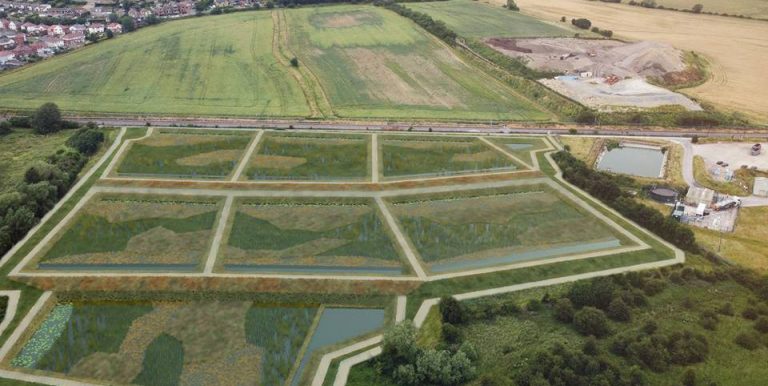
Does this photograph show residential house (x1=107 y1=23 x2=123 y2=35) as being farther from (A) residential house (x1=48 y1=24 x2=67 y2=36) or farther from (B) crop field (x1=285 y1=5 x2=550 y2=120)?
(B) crop field (x1=285 y1=5 x2=550 y2=120)

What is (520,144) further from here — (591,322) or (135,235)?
(135,235)

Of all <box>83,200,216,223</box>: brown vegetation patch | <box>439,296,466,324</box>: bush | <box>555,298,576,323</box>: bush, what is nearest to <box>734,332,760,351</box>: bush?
<box>555,298,576,323</box>: bush

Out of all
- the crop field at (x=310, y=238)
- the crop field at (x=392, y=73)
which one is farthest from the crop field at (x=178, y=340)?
the crop field at (x=392, y=73)

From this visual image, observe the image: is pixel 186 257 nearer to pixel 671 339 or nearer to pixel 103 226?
pixel 103 226

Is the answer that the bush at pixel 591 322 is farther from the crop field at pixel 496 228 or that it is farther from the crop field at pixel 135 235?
the crop field at pixel 135 235

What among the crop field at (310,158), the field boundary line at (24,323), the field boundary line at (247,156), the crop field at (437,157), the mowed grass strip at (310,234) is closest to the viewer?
the field boundary line at (24,323)

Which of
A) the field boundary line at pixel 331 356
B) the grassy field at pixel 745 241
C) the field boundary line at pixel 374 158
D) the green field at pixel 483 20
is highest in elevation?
the green field at pixel 483 20

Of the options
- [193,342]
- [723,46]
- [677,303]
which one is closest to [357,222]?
[193,342]

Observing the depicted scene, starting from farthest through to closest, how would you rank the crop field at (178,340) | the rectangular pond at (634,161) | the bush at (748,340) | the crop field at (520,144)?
the crop field at (520,144) → the rectangular pond at (634,161) → the bush at (748,340) → the crop field at (178,340)
